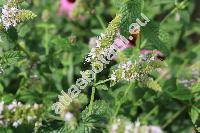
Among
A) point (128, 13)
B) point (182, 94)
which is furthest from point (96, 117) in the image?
point (182, 94)

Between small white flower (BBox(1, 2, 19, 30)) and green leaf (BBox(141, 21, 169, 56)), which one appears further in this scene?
green leaf (BBox(141, 21, 169, 56))

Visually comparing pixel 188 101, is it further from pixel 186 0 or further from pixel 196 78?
pixel 186 0

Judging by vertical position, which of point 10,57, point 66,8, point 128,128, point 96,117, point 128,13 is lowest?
point 128,128

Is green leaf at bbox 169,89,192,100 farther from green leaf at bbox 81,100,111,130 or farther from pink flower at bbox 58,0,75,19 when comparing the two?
pink flower at bbox 58,0,75,19

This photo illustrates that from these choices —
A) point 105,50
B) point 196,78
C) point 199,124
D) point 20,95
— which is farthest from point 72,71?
point 105,50

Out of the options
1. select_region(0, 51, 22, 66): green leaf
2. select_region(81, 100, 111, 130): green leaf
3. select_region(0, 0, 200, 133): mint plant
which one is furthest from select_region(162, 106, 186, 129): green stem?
select_region(0, 51, 22, 66): green leaf

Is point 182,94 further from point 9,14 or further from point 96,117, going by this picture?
point 9,14
